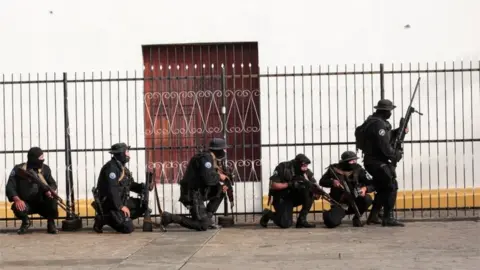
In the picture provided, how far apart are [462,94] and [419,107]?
75 centimetres

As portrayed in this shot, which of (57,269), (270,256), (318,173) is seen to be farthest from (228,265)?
(318,173)

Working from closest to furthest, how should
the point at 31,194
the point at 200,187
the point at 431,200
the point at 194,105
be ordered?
1. the point at 200,187
2. the point at 31,194
3. the point at 431,200
4. the point at 194,105

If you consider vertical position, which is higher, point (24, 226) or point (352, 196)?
point (352, 196)

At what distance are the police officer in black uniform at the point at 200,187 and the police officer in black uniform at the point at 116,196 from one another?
1.77ft

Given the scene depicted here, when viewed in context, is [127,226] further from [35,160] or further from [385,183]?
[385,183]

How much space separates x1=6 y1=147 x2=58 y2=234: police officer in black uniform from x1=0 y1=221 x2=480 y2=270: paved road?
0.29 metres

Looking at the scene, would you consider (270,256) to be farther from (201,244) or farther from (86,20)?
(86,20)

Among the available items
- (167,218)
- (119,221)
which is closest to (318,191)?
(167,218)

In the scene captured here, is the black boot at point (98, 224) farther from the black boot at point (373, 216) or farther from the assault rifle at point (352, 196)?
the black boot at point (373, 216)

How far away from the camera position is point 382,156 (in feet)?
47.4

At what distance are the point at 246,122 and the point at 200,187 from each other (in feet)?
9.47

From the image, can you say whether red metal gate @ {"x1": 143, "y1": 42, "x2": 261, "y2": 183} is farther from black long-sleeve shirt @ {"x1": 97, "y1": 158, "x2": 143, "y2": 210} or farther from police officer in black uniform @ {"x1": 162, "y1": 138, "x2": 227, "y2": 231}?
black long-sleeve shirt @ {"x1": 97, "y1": 158, "x2": 143, "y2": 210}

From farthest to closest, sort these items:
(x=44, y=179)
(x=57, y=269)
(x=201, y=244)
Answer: (x=44, y=179)
(x=201, y=244)
(x=57, y=269)

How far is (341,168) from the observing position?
14.8m
